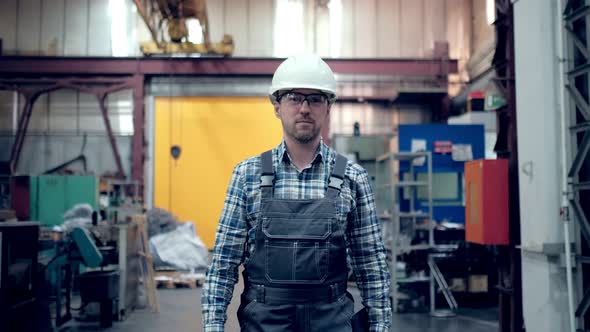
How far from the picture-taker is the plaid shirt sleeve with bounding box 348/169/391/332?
6.25 feet

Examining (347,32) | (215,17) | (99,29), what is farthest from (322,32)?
(99,29)

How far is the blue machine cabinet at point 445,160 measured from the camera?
7.98 meters

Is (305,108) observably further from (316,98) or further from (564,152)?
(564,152)

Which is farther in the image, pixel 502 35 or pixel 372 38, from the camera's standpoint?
pixel 372 38

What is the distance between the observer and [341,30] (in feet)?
40.6

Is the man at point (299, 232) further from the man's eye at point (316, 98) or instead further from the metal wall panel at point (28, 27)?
the metal wall panel at point (28, 27)

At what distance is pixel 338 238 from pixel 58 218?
29.1 ft

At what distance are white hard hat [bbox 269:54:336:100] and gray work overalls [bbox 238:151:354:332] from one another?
40 cm

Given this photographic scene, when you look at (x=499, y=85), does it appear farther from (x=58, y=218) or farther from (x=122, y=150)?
(x=122, y=150)

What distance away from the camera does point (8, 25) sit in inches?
484

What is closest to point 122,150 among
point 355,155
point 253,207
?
point 355,155

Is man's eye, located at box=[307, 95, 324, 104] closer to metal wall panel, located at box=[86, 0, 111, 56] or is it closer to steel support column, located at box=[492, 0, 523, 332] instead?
steel support column, located at box=[492, 0, 523, 332]

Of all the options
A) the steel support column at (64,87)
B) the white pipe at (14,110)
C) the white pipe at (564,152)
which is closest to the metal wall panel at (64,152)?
the steel support column at (64,87)

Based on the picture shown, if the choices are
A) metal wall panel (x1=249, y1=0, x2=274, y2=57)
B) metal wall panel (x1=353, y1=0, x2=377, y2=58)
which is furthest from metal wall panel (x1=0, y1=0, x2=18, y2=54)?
metal wall panel (x1=353, y1=0, x2=377, y2=58)
